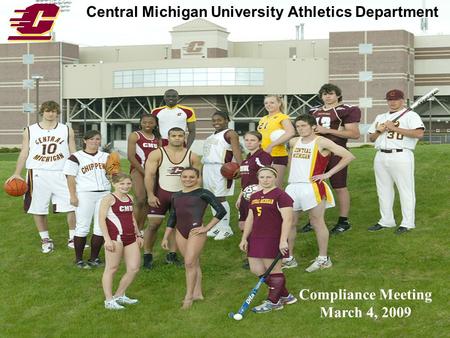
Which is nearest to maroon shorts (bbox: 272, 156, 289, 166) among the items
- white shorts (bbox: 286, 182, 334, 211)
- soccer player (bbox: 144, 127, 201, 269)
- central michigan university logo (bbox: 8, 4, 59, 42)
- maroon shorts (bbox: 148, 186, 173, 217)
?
white shorts (bbox: 286, 182, 334, 211)

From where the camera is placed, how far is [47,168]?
1112cm

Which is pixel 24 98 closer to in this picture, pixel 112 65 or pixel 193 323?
pixel 112 65

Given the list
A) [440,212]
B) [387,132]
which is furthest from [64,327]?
[440,212]

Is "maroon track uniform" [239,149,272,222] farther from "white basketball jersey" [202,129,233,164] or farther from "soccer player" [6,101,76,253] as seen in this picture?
"soccer player" [6,101,76,253]

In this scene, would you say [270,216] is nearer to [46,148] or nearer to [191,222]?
[191,222]

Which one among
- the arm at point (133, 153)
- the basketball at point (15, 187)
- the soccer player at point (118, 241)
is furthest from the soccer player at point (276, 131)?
the basketball at point (15, 187)

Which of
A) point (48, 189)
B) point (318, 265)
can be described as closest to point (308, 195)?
point (318, 265)

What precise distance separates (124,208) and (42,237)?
9.44 ft

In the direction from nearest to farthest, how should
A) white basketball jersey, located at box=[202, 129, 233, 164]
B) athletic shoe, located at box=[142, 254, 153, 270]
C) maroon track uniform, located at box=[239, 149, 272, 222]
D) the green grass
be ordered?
1. the green grass
2. maroon track uniform, located at box=[239, 149, 272, 222]
3. athletic shoe, located at box=[142, 254, 153, 270]
4. white basketball jersey, located at box=[202, 129, 233, 164]

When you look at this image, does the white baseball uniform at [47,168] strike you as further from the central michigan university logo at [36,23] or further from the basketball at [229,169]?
the central michigan university logo at [36,23]

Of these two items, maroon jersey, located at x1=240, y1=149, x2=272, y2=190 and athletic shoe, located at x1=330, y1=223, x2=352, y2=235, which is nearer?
maroon jersey, located at x1=240, y1=149, x2=272, y2=190

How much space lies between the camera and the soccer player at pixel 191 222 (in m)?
8.82

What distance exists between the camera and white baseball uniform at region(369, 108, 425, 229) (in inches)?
414

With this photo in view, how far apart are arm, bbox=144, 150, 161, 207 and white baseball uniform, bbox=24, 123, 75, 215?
1.73 metres
